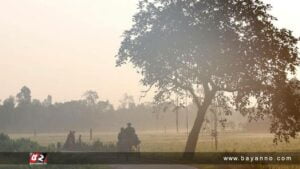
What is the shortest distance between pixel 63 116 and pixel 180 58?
420ft

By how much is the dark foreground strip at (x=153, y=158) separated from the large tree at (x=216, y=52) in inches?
224

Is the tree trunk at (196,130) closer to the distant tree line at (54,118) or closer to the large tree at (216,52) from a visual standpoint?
the large tree at (216,52)

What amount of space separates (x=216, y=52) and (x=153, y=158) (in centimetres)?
926

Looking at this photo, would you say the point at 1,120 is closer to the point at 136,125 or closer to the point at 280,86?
the point at 136,125

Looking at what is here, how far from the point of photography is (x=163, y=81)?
35094 millimetres

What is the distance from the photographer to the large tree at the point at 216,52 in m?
33.2

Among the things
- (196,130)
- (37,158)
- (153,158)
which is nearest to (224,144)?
(196,130)

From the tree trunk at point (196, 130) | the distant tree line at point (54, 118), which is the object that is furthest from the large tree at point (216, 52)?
the distant tree line at point (54, 118)

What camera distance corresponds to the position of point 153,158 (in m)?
28.4

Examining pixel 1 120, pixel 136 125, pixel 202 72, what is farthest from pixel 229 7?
pixel 136 125

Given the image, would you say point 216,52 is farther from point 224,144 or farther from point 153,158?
point 224,144

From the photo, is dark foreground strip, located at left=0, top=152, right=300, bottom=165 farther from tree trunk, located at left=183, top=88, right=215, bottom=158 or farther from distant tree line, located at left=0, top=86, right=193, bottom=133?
distant tree line, located at left=0, top=86, right=193, bottom=133

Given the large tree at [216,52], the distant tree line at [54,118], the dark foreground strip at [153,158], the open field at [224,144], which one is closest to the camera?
the dark foreground strip at [153,158]

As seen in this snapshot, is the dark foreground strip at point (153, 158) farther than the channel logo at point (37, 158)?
Yes
